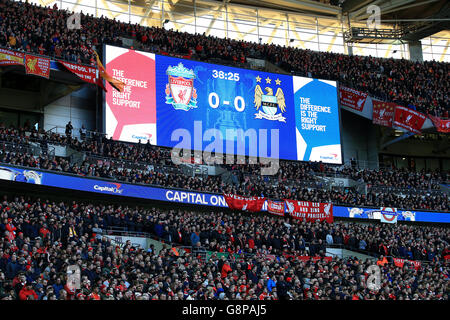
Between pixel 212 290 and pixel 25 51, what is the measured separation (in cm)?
1785

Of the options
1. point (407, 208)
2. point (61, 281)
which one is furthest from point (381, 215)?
point (61, 281)

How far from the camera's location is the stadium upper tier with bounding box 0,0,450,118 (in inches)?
1201

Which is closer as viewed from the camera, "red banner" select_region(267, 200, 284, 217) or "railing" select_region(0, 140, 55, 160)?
"railing" select_region(0, 140, 55, 160)

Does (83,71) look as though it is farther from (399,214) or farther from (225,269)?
(399,214)

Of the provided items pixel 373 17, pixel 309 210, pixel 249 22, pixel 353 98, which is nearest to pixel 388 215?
pixel 309 210

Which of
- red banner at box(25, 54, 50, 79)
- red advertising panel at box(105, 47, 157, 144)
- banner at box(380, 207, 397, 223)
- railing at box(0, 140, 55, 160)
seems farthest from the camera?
banner at box(380, 207, 397, 223)

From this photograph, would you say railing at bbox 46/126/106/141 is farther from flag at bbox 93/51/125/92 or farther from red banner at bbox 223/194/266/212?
red banner at bbox 223/194/266/212

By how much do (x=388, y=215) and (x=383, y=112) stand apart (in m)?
8.70

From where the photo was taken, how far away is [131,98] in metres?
32.0

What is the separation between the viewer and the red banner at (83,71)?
29797 millimetres

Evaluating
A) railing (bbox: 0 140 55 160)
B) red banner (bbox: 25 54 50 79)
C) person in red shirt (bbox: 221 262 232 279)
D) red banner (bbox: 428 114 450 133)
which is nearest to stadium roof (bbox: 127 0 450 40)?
red banner (bbox: 428 114 450 133)

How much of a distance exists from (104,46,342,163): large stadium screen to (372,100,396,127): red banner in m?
3.31

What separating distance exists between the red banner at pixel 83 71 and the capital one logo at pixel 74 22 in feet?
12.7
